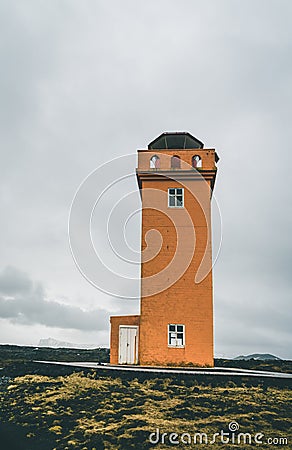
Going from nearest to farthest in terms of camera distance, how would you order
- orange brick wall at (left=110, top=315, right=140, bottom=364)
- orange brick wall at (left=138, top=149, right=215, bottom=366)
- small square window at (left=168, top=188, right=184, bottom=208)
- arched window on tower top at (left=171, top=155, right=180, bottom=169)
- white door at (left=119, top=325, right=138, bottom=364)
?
orange brick wall at (left=138, top=149, right=215, bottom=366) < white door at (left=119, top=325, right=138, bottom=364) < orange brick wall at (left=110, top=315, right=140, bottom=364) < small square window at (left=168, top=188, right=184, bottom=208) < arched window on tower top at (left=171, top=155, right=180, bottom=169)

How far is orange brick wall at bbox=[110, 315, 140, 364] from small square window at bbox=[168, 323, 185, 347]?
1.58m

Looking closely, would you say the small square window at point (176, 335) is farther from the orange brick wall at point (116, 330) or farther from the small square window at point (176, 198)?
the small square window at point (176, 198)

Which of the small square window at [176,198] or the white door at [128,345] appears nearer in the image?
the white door at [128,345]

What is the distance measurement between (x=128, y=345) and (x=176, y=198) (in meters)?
6.70

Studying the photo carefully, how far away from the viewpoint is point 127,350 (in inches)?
780

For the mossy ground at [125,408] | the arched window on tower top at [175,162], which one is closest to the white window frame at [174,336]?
the mossy ground at [125,408]

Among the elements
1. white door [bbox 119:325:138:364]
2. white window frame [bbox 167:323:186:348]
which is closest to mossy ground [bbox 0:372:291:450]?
white window frame [bbox 167:323:186:348]

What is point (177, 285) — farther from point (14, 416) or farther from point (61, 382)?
point (14, 416)

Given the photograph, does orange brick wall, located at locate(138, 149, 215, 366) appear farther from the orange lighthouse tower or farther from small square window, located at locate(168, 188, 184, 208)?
small square window, located at locate(168, 188, 184, 208)

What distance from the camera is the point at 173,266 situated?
20.1 meters

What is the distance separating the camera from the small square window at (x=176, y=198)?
822 inches

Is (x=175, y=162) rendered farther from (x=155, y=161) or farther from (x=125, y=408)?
(x=125, y=408)

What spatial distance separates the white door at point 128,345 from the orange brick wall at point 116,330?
26 centimetres

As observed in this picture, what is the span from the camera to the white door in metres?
19.7
